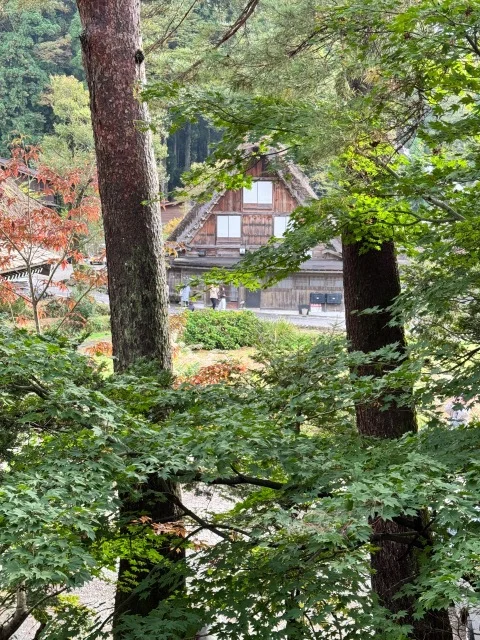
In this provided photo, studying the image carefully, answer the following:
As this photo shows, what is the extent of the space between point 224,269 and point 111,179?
4.09ft

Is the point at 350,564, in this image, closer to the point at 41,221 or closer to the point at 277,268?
the point at 277,268

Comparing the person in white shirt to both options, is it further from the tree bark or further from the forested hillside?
the tree bark

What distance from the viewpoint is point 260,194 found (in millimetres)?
31094

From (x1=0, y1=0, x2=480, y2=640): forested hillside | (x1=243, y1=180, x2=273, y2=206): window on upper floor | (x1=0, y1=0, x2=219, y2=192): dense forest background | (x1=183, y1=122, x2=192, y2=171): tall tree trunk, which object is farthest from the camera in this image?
(x1=183, y1=122, x2=192, y2=171): tall tree trunk

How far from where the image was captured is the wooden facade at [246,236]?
100ft

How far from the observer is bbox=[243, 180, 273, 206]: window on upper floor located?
101 feet

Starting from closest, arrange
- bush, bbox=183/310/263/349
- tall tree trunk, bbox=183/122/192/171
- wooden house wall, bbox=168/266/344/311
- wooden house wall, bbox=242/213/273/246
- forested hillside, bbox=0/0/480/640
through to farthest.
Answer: forested hillside, bbox=0/0/480/640 → bush, bbox=183/310/263/349 → wooden house wall, bbox=168/266/344/311 → wooden house wall, bbox=242/213/273/246 → tall tree trunk, bbox=183/122/192/171

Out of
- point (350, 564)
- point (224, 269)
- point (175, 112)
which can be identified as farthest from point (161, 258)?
point (350, 564)

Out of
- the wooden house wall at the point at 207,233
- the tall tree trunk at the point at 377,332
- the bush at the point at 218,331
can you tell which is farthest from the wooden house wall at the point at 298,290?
the tall tree trunk at the point at 377,332

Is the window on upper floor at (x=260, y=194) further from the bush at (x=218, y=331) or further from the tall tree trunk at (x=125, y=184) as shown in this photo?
the tall tree trunk at (x=125, y=184)

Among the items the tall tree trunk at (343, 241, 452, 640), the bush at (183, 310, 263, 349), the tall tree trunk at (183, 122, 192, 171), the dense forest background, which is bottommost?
the bush at (183, 310, 263, 349)

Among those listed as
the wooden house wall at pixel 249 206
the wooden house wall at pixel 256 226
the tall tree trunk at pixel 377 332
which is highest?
the wooden house wall at pixel 249 206

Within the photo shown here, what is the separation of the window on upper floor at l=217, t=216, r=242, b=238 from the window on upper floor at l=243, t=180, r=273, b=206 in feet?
2.70

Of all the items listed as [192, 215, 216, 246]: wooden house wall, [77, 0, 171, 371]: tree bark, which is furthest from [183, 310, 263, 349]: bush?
[77, 0, 171, 371]: tree bark
